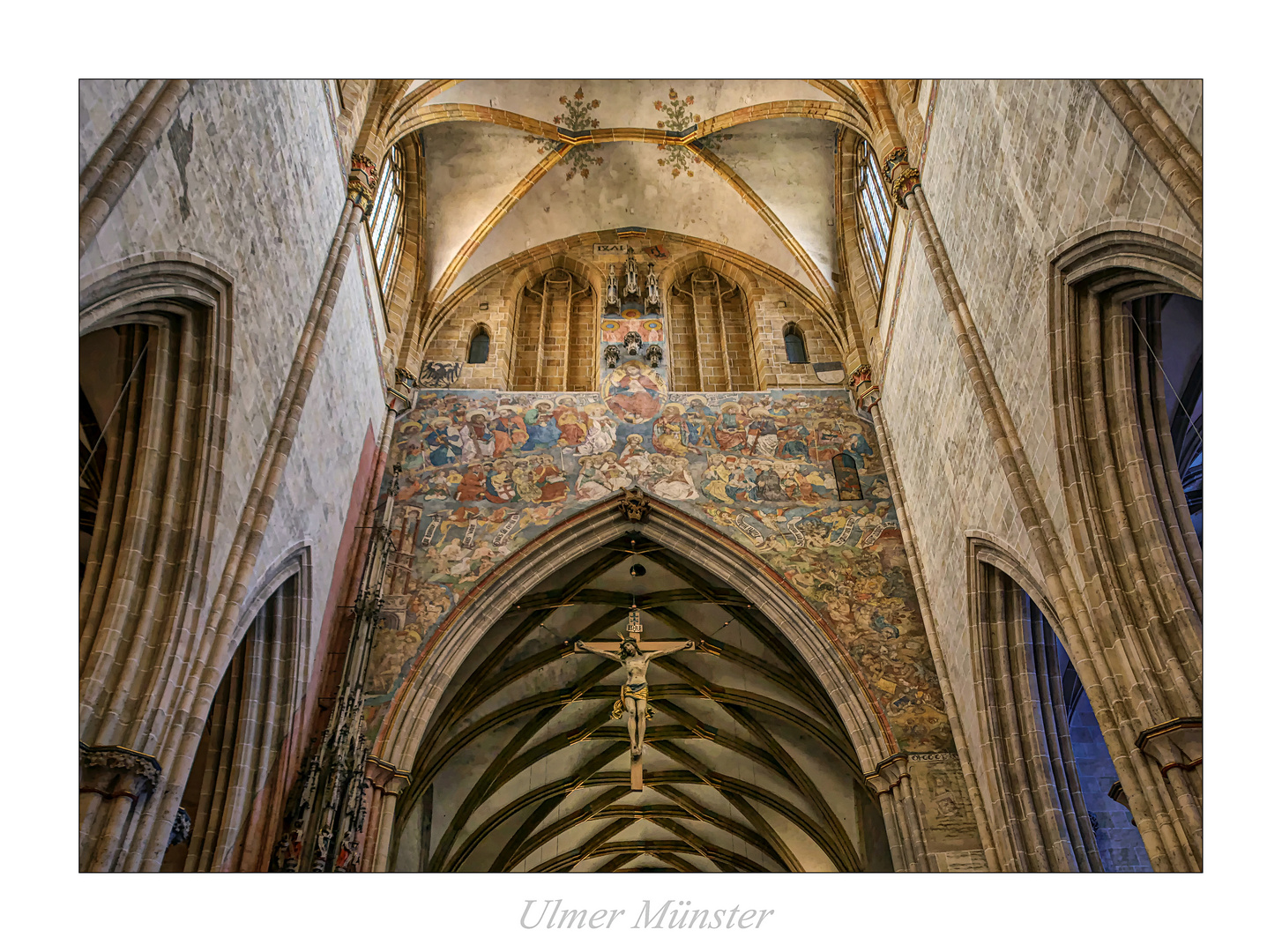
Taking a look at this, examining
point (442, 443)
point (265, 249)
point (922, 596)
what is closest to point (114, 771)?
point (265, 249)

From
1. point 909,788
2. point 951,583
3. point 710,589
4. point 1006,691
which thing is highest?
point 710,589

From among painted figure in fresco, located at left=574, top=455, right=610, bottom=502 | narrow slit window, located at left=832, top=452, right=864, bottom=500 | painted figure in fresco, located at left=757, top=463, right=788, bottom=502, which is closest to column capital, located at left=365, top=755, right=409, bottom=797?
painted figure in fresco, located at left=574, top=455, right=610, bottom=502

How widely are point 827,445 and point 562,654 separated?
4.64 meters

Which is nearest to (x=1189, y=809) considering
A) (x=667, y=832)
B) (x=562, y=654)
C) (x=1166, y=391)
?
(x=1166, y=391)

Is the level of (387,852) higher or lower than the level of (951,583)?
lower

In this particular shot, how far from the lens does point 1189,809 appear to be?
6.46 meters

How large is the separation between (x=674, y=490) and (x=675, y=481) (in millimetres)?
146

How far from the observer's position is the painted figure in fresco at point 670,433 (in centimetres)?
1316

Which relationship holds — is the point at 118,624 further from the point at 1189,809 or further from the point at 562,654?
the point at 562,654

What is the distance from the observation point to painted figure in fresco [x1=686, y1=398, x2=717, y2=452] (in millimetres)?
13273

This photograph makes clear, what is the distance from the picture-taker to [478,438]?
1325 centimetres

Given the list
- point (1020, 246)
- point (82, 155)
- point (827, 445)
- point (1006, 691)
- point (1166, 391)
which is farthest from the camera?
point (827, 445)
